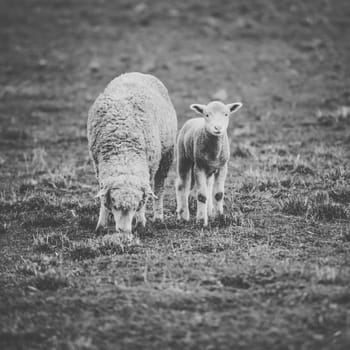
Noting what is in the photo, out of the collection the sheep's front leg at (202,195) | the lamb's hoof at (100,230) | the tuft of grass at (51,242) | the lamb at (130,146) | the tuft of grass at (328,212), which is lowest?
the tuft of grass at (51,242)

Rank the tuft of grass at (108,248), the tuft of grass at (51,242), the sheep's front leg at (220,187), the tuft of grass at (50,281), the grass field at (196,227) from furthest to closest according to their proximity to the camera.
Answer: the sheep's front leg at (220,187), the tuft of grass at (51,242), the tuft of grass at (108,248), the tuft of grass at (50,281), the grass field at (196,227)

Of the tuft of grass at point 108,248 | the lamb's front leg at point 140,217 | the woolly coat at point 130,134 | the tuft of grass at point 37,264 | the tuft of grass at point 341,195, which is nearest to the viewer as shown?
the tuft of grass at point 37,264

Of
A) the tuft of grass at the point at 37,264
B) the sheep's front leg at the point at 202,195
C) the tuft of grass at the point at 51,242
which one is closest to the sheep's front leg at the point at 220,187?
the sheep's front leg at the point at 202,195

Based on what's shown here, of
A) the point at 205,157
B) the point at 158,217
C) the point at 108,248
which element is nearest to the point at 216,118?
the point at 205,157

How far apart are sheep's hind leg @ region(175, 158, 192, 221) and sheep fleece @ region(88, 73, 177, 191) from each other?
14.9 inches

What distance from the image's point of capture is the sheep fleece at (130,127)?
6.77m

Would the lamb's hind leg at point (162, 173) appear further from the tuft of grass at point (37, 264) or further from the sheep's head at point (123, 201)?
the tuft of grass at point (37, 264)

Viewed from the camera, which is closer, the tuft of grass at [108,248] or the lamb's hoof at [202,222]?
the tuft of grass at [108,248]

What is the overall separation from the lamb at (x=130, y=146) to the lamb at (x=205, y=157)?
1.32ft

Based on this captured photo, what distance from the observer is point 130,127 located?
6938mm

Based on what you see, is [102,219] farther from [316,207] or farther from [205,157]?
[316,207]

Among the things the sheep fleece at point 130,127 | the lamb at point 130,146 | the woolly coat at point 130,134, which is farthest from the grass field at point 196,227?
the sheep fleece at point 130,127

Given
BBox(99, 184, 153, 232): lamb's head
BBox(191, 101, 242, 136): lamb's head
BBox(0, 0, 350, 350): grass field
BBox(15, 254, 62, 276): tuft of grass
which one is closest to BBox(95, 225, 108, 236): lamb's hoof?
BBox(0, 0, 350, 350): grass field

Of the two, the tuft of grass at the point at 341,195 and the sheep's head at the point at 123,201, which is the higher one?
the sheep's head at the point at 123,201
